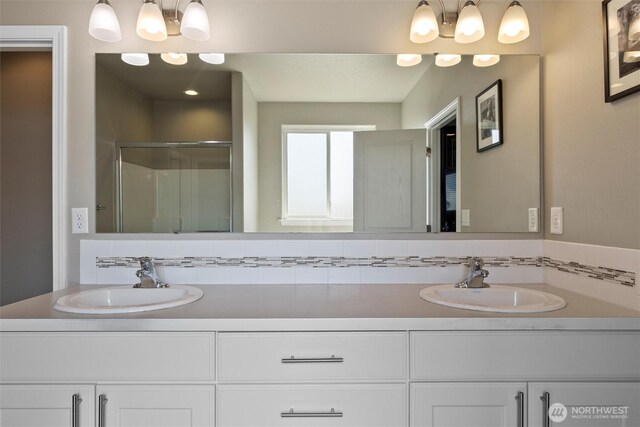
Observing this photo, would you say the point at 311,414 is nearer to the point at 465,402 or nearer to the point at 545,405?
the point at 465,402

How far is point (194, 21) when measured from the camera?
56.3 inches

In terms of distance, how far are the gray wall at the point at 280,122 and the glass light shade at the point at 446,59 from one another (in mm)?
287

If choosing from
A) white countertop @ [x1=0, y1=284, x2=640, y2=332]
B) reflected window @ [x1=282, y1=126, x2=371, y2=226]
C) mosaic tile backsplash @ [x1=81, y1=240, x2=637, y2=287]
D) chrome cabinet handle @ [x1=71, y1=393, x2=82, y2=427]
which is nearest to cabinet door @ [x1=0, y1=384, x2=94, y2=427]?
chrome cabinet handle @ [x1=71, y1=393, x2=82, y2=427]

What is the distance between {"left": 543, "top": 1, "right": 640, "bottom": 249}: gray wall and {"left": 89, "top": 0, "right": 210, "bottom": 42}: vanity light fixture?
1529 millimetres

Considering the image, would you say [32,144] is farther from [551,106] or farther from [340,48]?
[551,106]

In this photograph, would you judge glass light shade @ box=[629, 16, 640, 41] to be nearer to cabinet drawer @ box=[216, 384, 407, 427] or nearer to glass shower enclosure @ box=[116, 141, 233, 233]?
cabinet drawer @ box=[216, 384, 407, 427]

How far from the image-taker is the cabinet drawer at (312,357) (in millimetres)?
1045

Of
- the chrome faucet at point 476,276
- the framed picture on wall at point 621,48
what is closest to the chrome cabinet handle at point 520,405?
the chrome faucet at point 476,276

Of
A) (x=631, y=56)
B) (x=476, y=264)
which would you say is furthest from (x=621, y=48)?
(x=476, y=264)

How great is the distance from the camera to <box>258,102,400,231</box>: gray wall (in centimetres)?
159

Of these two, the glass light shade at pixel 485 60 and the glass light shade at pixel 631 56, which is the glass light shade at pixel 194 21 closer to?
the glass light shade at pixel 485 60

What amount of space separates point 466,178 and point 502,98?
40 cm

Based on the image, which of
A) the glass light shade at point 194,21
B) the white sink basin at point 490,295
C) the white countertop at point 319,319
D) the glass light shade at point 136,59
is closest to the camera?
the white countertop at point 319,319

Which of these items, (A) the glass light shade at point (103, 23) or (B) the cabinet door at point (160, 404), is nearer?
(B) the cabinet door at point (160, 404)
